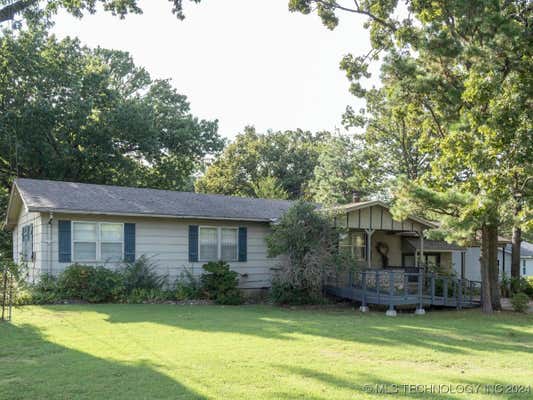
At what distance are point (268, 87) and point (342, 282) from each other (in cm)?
657

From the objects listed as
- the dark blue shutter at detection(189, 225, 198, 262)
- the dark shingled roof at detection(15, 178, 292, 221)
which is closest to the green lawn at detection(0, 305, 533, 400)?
the dark shingled roof at detection(15, 178, 292, 221)

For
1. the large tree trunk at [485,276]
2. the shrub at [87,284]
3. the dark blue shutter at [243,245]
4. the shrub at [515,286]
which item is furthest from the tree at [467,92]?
the shrub at [87,284]

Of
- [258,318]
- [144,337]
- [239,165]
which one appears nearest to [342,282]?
[258,318]

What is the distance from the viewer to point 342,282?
15289 millimetres

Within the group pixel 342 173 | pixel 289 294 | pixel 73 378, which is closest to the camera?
pixel 73 378

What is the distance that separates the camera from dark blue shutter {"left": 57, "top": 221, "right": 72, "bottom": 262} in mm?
13742

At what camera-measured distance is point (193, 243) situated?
52.2ft

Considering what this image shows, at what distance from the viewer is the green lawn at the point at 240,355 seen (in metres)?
5.39

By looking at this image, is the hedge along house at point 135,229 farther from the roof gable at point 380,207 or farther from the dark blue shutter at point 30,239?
the roof gable at point 380,207

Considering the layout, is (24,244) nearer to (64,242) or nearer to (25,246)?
(25,246)

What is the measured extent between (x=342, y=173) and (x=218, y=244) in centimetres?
2167

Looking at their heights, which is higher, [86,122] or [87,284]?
[86,122]

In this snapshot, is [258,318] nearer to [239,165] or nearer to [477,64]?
[477,64]

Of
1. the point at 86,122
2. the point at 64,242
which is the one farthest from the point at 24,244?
the point at 86,122
